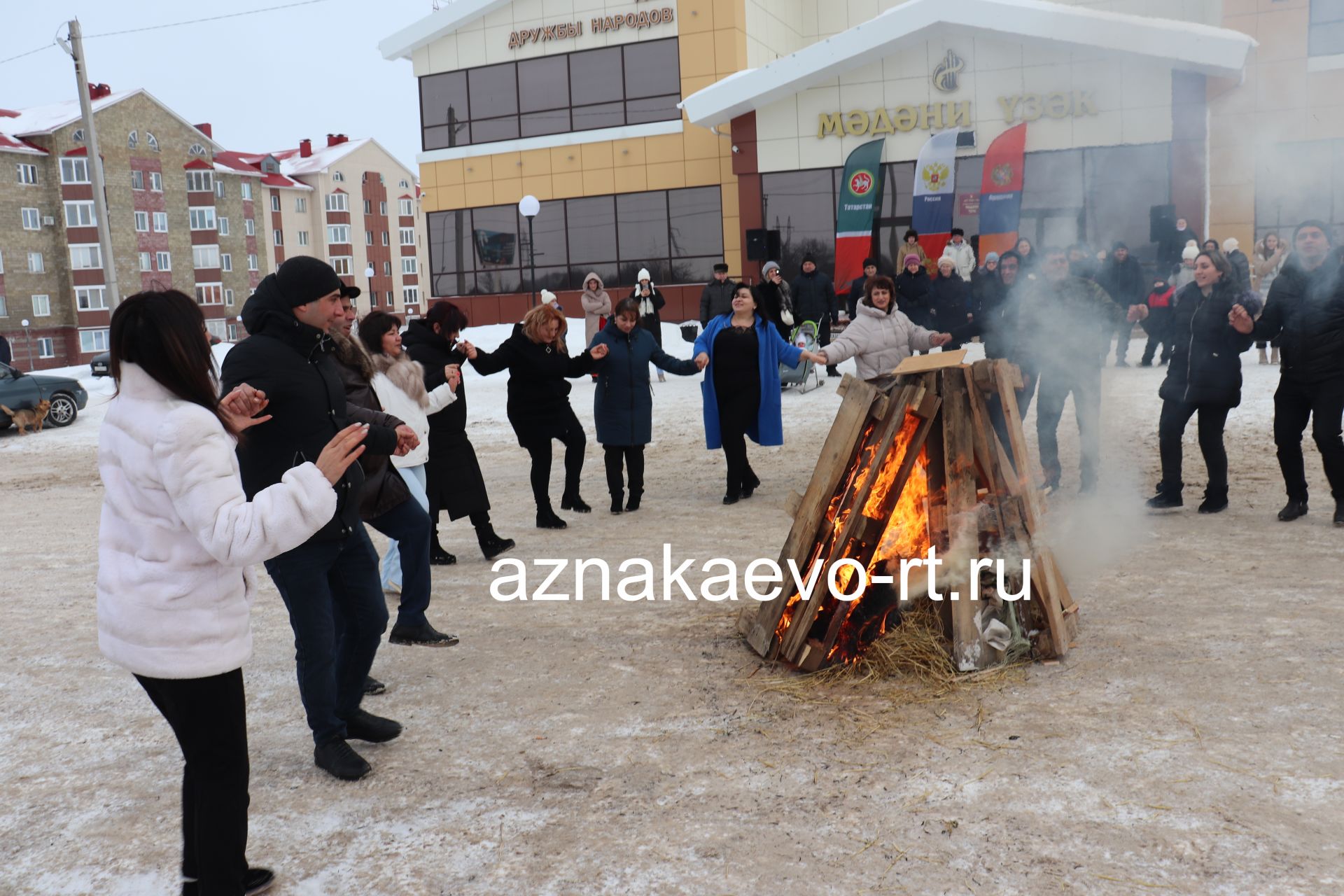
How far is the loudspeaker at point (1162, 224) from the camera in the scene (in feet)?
43.4

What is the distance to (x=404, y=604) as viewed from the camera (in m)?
5.84

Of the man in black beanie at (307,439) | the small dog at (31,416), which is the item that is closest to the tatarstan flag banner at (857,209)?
the small dog at (31,416)

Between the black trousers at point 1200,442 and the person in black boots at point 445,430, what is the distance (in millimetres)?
5188

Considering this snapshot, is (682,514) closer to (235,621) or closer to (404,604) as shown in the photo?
(404,604)

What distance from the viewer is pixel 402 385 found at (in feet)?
21.0

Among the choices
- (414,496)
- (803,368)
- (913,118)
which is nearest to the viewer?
(414,496)

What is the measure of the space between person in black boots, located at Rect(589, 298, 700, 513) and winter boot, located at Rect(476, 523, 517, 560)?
1.52 meters

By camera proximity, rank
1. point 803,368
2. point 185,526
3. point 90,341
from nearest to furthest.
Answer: point 185,526 → point 803,368 → point 90,341

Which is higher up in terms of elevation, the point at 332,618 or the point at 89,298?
the point at 89,298

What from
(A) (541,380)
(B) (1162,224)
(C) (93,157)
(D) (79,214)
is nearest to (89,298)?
(D) (79,214)

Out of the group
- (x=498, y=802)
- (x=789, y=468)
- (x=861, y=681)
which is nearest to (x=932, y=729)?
(x=861, y=681)

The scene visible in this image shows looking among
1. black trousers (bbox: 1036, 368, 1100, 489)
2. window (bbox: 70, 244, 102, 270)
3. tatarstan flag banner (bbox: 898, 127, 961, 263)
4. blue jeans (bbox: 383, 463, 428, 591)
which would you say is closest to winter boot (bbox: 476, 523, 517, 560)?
blue jeans (bbox: 383, 463, 428, 591)

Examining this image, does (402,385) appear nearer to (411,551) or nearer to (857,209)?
(411,551)

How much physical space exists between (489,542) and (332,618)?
3.91 m
